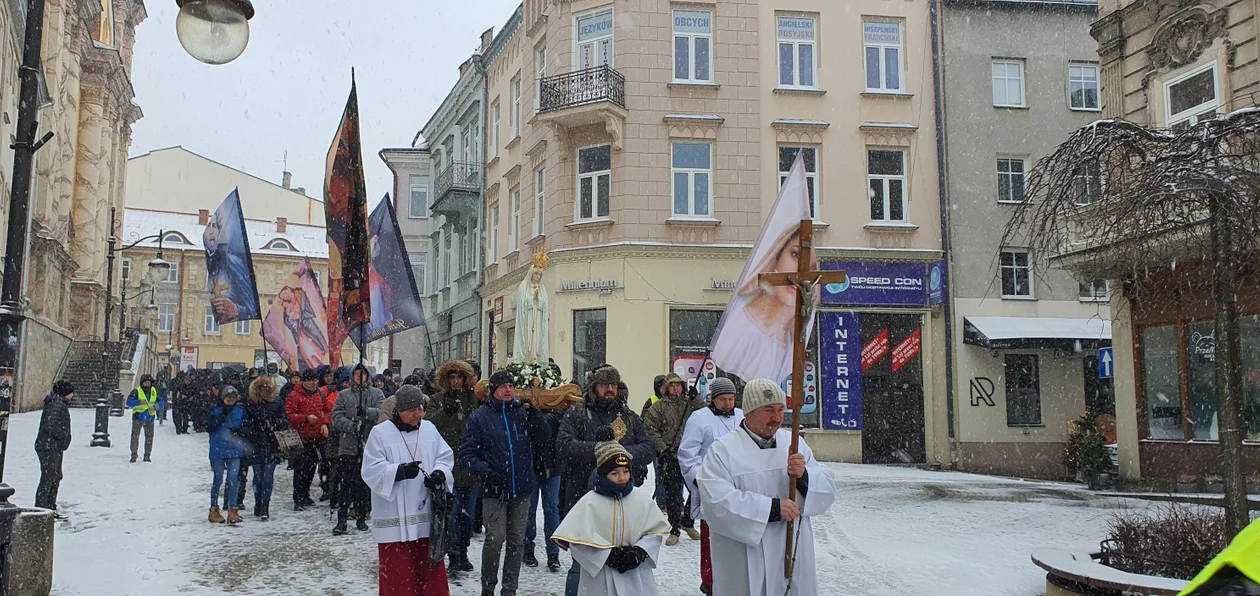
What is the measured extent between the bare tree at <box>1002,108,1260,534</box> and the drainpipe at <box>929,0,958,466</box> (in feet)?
48.7

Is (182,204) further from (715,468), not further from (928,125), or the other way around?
(715,468)

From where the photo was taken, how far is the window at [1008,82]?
23.1 m

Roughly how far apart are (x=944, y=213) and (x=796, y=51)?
5.30 m

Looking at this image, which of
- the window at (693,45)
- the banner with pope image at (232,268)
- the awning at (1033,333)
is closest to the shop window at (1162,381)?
the awning at (1033,333)

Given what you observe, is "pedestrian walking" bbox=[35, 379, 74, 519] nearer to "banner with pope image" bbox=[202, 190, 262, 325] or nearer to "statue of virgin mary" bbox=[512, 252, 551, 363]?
"banner with pope image" bbox=[202, 190, 262, 325]

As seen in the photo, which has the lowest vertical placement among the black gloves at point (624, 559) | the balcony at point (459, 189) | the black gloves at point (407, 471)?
the black gloves at point (624, 559)

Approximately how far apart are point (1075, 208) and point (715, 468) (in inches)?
169

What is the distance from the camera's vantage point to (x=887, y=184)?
74.3 feet

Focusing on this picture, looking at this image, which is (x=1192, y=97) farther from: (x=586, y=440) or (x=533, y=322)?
(x=586, y=440)

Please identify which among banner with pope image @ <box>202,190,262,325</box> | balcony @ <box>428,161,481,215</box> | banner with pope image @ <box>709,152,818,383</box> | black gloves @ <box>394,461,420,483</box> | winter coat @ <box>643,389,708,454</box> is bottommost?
black gloves @ <box>394,461,420,483</box>

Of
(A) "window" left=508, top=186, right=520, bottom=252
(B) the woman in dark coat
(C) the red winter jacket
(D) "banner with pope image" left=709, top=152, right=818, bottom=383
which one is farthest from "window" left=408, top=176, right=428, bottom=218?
(D) "banner with pope image" left=709, top=152, right=818, bottom=383

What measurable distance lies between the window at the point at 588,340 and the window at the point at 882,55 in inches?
343

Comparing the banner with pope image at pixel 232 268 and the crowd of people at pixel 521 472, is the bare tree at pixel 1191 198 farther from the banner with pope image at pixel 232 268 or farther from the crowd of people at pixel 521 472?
the banner with pope image at pixel 232 268

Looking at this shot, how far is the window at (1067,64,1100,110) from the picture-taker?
76.2 ft
